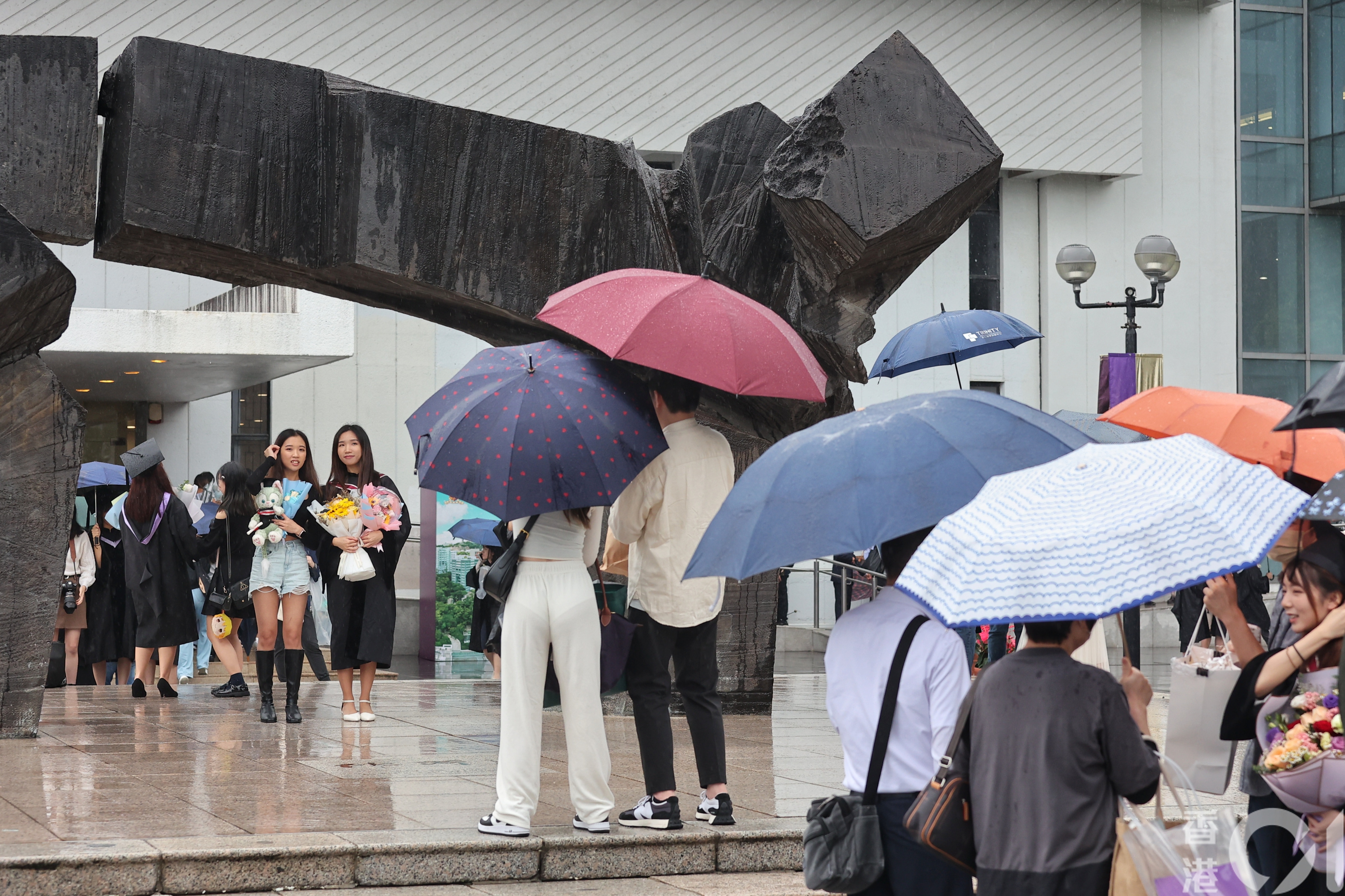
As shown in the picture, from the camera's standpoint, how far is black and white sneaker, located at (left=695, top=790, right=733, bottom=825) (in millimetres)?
6336

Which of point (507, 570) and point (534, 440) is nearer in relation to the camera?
point (534, 440)

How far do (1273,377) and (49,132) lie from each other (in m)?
26.3

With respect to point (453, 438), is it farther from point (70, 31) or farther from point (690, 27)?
point (690, 27)

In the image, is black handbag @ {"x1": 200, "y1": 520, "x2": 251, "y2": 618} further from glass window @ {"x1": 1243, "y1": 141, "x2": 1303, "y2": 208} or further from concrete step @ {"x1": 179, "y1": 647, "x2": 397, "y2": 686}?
glass window @ {"x1": 1243, "y1": 141, "x2": 1303, "y2": 208}

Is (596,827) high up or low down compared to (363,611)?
down

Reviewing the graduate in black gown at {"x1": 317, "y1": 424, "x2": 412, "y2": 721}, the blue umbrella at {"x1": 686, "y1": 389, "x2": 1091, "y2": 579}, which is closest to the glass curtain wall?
the graduate in black gown at {"x1": 317, "y1": 424, "x2": 412, "y2": 721}

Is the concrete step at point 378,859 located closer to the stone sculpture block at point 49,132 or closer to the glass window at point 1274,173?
the stone sculpture block at point 49,132

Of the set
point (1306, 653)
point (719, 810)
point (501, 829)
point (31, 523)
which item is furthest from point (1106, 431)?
point (31, 523)

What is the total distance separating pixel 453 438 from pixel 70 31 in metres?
19.1

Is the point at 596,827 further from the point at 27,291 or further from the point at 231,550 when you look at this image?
the point at 231,550

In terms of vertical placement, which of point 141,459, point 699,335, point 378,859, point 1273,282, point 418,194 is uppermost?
point 1273,282

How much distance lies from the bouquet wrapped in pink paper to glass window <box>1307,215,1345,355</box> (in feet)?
82.3

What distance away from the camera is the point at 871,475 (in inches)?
149

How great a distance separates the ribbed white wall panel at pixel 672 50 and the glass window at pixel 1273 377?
5.37m
